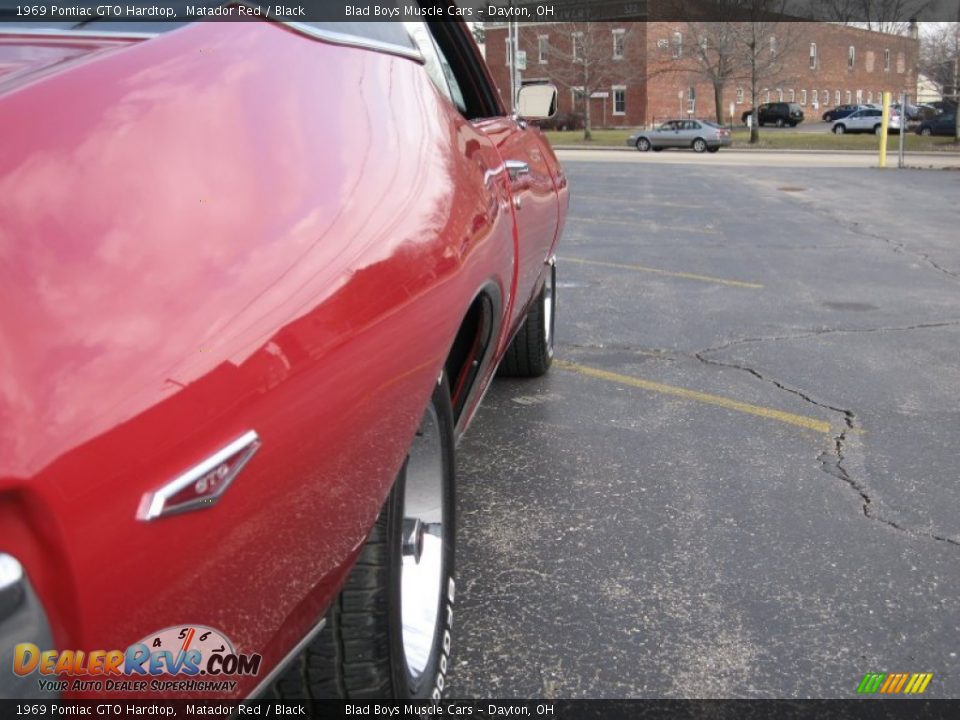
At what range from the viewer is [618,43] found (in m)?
55.9

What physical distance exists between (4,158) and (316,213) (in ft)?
1.48

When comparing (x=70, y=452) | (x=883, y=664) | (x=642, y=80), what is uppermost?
(x=642, y=80)

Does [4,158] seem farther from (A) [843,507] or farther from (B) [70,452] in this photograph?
(A) [843,507]

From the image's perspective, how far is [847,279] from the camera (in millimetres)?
8516

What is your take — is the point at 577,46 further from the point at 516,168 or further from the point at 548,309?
the point at 516,168

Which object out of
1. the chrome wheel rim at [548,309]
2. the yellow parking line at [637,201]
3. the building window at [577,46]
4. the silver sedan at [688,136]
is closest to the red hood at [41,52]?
the chrome wheel rim at [548,309]

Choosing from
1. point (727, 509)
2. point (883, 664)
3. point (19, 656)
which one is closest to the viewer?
point (19, 656)

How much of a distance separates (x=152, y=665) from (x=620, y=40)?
5854cm

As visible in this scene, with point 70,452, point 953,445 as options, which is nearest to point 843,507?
point 953,445

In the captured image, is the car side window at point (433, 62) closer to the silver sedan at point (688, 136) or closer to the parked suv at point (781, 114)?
the silver sedan at point (688, 136)

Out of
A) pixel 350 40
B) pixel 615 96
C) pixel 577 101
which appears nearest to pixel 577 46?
pixel 577 101

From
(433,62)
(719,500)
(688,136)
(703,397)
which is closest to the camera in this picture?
(433,62)

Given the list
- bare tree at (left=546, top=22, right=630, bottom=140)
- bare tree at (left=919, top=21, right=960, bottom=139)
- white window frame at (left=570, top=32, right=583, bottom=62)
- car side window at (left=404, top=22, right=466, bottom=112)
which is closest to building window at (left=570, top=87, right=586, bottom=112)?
bare tree at (left=546, top=22, right=630, bottom=140)

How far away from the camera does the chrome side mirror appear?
181 inches
